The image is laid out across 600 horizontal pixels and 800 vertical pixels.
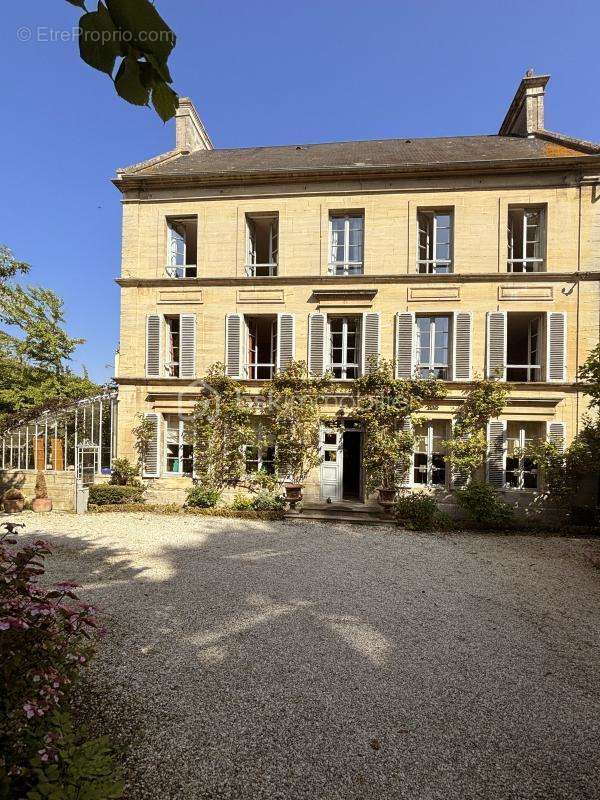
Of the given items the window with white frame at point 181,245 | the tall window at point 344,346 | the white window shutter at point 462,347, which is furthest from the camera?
the window with white frame at point 181,245

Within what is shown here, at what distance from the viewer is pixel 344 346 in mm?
12133

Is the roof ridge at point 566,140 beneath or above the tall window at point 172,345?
above

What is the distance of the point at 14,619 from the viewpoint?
210 centimetres

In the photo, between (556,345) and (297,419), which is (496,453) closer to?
(556,345)

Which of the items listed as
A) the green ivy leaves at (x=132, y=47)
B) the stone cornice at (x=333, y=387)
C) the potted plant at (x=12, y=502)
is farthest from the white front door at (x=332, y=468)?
the green ivy leaves at (x=132, y=47)

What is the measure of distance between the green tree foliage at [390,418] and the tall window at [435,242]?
3634 mm

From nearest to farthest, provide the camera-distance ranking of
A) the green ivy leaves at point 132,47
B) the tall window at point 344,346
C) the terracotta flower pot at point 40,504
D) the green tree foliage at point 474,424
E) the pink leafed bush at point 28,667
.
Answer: the green ivy leaves at point 132,47
the pink leafed bush at point 28,667
the terracotta flower pot at point 40,504
the green tree foliage at point 474,424
the tall window at point 344,346

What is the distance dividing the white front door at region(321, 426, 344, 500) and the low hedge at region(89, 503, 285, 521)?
70.6 inches

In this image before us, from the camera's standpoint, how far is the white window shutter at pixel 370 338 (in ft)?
38.7

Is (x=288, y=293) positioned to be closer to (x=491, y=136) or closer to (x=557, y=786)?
(x=491, y=136)

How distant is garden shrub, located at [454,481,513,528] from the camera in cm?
987

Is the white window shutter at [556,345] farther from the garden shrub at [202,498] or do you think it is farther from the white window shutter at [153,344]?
the white window shutter at [153,344]

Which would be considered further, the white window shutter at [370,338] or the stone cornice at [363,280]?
the white window shutter at [370,338]

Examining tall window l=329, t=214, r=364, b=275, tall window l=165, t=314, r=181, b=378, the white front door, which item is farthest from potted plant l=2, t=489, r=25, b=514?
tall window l=329, t=214, r=364, b=275
